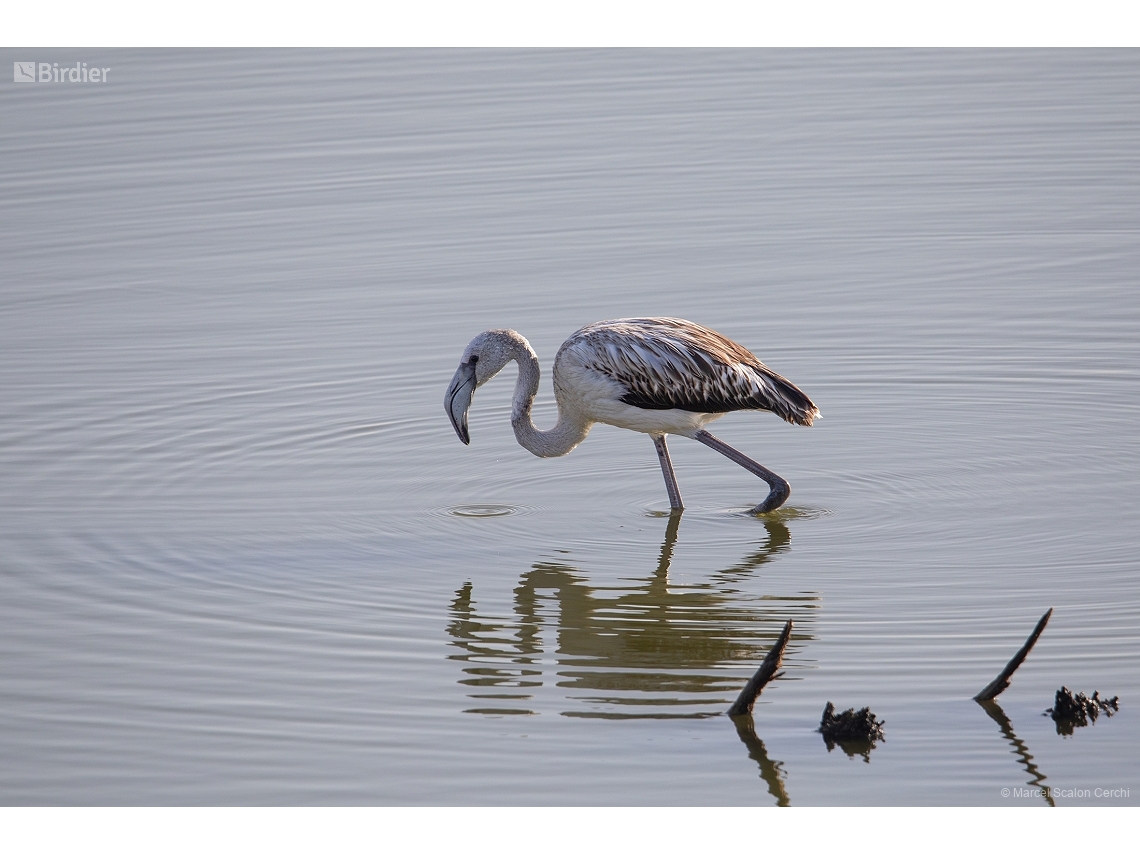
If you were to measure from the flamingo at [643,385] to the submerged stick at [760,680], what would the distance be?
2.84m

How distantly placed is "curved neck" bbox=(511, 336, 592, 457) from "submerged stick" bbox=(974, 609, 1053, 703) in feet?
11.9

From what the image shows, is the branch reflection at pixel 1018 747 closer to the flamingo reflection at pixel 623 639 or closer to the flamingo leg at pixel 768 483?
the flamingo reflection at pixel 623 639

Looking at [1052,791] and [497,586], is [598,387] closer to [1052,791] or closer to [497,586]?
[497,586]

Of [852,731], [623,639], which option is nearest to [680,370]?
[623,639]

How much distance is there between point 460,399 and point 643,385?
1151 millimetres

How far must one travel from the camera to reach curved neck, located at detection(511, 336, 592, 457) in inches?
379

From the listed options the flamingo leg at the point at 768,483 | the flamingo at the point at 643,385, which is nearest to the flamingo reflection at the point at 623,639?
the flamingo leg at the point at 768,483

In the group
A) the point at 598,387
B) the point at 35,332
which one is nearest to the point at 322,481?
the point at 598,387

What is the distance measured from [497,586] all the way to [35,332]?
6858mm

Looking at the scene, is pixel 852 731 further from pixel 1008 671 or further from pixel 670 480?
pixel 670 480

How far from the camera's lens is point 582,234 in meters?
15.4

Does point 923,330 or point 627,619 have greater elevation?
point 923,330

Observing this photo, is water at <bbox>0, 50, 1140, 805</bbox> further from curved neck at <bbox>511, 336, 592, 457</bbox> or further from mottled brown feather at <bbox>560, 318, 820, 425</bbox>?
mottled brown feather at <bbox>560, 318, 820, 425</bbox>

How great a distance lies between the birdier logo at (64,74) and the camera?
22422 millimetres
